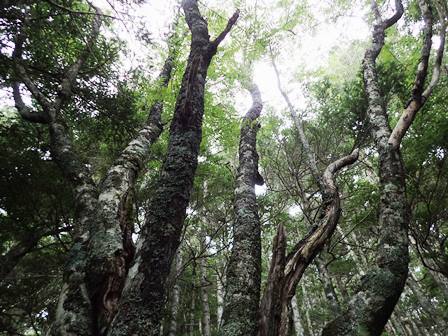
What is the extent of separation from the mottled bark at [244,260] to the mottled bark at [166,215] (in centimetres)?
71

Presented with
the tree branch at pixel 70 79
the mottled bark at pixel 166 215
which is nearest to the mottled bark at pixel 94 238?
the tree branch at pixel 70 79

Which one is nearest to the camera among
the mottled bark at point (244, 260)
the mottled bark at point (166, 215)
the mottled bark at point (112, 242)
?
the mottled bark at point (166, 215)

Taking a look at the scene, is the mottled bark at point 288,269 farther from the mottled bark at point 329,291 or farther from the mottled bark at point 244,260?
the mottled bark at point 329,291

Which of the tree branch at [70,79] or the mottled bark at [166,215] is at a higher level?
the tree branch at [70,79]

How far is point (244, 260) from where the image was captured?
9.13 feet

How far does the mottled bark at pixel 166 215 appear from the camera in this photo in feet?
5.94

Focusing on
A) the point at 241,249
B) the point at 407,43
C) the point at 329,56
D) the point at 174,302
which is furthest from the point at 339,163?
the point at 329,56

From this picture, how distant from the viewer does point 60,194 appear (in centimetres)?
706

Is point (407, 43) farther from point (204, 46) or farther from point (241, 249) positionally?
point (241, 249)

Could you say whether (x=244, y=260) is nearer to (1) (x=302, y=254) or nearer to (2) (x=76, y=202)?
(1) (x=302, y=254)

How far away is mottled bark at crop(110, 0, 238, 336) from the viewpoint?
1811 millimetres

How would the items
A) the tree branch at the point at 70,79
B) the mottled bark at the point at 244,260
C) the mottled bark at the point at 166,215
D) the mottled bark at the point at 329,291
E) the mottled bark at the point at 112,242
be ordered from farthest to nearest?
the mottled bark at the point at 329,291 < the tree branch at the point at 70,79 < the mottled bark at the point at 112,242 < the mottled bark at the point at 244,260 < the mottled bark at the point at 166,215

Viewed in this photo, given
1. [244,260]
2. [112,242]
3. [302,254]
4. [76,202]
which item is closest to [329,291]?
[244,260]

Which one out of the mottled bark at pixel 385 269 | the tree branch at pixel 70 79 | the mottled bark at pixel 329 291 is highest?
the tree branch at pixel 70 79
